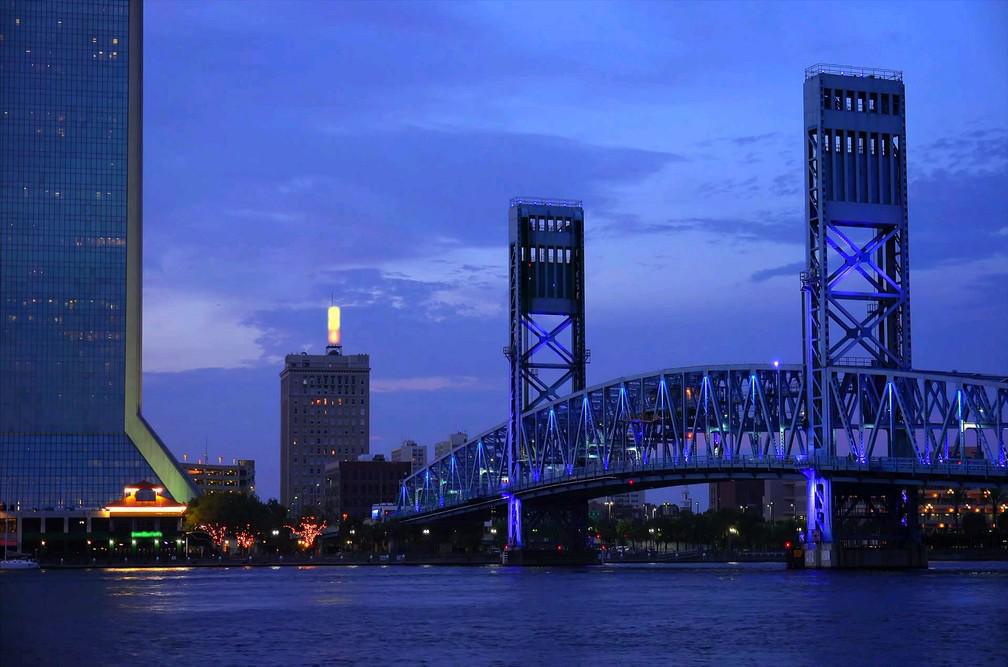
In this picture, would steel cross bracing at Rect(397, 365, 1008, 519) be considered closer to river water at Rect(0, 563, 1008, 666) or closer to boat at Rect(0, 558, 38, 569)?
river water at Rect(0, 563, 1008, 666)

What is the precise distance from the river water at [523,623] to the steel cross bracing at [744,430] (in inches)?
333

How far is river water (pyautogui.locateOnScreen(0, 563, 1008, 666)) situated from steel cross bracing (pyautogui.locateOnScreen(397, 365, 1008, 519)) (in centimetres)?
845

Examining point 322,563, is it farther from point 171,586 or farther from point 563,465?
point 171,586

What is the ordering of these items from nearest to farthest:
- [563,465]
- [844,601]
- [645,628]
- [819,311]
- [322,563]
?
[645,628], [844,601], [819,311], [563,465], [322,563]

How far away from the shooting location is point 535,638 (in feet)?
193

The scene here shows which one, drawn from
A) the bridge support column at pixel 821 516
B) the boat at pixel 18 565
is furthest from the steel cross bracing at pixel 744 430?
the boat at pixel 18 565

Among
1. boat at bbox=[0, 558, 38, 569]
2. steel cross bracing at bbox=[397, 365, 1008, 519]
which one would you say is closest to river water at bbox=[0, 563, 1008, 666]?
steel cross bracing at bbox=[397, 365, 1008, 519]

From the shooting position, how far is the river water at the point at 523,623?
170 feet

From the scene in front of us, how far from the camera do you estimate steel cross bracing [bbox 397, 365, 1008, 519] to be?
362 feet

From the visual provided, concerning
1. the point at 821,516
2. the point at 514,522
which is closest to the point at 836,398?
the point at 821,516

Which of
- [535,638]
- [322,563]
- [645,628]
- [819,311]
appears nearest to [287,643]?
[535,638]

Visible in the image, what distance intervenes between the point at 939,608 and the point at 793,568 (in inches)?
2254

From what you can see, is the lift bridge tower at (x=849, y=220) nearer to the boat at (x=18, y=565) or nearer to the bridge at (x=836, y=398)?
the bridge at (x=836, y=398)

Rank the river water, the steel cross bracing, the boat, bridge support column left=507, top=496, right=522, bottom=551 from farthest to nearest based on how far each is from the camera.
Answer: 1. bridge support column left=507, top=496, right=522, bottom=551
2. the boat
3. the steel cross bracing
4. the river water
